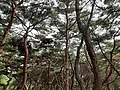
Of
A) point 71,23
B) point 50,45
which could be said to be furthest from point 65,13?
point 50,45

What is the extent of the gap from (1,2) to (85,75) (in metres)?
15.5

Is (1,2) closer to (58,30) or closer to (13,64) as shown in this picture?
(58,30)

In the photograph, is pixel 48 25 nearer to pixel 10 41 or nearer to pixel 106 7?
pixel 10 41

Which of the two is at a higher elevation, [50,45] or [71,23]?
[71,23]

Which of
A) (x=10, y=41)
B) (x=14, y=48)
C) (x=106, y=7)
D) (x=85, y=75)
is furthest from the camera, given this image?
(x=85, y=75)

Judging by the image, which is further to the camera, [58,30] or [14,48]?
[58,30]

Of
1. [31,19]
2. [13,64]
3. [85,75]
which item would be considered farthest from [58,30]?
[85,75]

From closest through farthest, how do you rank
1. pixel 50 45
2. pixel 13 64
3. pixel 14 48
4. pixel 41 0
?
pixel 41 0 → pixel 14 48 → pixel 50 45 → pixel 13 64

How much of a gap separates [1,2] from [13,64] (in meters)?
6.53

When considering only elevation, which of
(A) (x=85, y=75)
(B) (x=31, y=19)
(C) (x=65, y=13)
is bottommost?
(A) (x=85, y=75)

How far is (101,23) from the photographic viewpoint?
10445 mm

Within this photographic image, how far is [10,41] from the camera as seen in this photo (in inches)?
427

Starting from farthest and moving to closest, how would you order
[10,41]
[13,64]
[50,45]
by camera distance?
1. [13,64]
2. [50,45]
3. [10,41]

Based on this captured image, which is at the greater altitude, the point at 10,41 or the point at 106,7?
the point at 106,7
